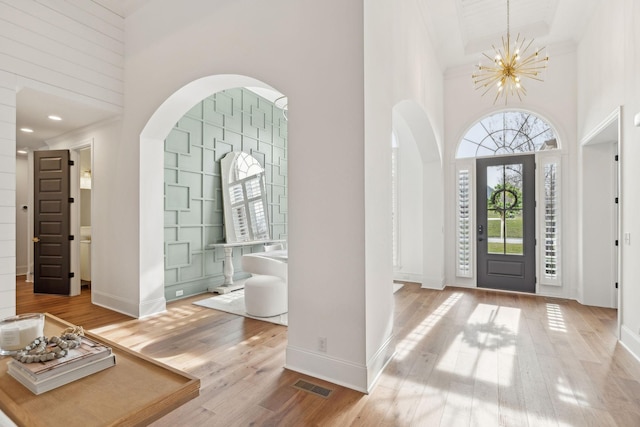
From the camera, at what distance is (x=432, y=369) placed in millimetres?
2674

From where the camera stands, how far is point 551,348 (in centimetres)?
310

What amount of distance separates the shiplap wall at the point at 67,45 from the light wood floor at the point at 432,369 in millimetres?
2878

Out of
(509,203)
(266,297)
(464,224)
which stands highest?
(509,203)

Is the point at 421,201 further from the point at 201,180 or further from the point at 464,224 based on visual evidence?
the point at 201,180

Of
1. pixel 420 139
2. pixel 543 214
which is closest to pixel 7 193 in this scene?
pixel 420 139

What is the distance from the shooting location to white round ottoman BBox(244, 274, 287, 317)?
3.90 metres

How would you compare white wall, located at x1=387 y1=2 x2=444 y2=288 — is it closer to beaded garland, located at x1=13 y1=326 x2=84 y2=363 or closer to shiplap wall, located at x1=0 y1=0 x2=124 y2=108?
beaded garland, located at x1=13 y1=326 x2=84 y2=363

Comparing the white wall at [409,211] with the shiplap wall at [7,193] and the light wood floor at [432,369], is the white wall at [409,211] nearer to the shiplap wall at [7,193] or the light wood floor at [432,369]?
the light wood floor at [432,369]

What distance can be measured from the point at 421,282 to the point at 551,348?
2.84 meters

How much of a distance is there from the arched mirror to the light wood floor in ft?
5.49

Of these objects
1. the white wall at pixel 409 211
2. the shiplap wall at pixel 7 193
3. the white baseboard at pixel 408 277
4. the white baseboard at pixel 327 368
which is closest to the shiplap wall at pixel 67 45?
the shiplap wall at pixel 7 193

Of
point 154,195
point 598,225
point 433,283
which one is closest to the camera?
point 154,195

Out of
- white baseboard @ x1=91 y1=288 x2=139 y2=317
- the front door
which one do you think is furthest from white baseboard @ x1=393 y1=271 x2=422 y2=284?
white baseboard @ x1=91 y1=288 x2=139 y2=317

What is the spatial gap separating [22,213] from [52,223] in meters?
2.89
